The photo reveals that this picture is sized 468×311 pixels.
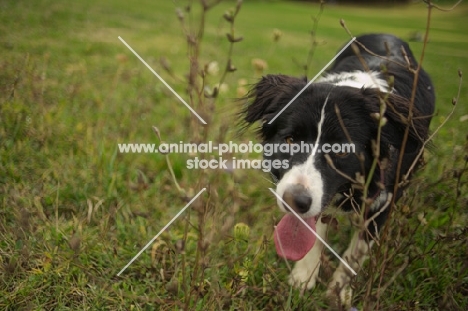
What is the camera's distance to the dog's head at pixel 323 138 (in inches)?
85.2

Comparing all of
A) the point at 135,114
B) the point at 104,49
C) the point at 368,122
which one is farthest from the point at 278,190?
the point at 104,49

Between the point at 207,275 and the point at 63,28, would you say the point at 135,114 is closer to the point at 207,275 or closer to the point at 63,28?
the point at 207,275

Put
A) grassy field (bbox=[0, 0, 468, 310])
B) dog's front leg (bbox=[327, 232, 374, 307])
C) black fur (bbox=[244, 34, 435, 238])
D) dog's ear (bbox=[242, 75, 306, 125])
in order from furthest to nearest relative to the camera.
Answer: dog's ear (bbox=[242, 75, 306, 125]) → black fur (bbox=[244, 34, 435, 238]) → grassy field (bbox=[0, 0, 468, 310]) → dog's front leg (bbox=[327, 232, 374, 307])

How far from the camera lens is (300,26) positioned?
12.2 m

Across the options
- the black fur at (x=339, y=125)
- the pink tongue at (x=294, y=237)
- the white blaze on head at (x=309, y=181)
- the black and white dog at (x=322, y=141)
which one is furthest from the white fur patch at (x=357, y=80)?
the pink tongue at (x=294, y=237)

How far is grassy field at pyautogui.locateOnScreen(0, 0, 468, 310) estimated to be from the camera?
1961mm

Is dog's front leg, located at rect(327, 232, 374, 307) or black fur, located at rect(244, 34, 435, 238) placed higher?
black fur, located at rect(244, 34, 435, 238)

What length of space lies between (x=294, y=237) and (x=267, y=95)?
0.97 m

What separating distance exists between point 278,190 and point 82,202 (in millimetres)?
1453

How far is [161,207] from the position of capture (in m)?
2.98

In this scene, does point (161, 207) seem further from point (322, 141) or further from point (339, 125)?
point (339, 125)

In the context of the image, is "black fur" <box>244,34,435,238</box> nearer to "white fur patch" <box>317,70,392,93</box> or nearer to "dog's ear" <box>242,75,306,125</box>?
"dog's ear" <box>242,75,306,125</box>

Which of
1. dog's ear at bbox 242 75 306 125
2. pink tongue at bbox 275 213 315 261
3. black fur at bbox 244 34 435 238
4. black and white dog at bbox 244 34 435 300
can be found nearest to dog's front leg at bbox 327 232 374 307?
black and white dog at bbox 244 34 435 300

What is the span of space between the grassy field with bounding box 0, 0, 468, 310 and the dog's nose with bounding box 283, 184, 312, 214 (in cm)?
30
